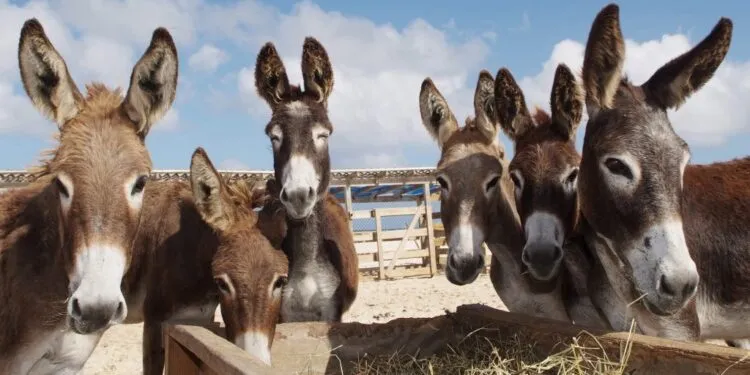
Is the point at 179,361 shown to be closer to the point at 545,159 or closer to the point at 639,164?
the point at 639,164

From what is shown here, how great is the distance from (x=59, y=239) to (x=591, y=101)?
3148 millimetres

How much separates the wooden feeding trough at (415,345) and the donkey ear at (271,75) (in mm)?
2171

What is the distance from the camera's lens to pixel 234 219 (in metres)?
4.11

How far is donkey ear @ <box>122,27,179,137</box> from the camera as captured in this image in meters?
3.51

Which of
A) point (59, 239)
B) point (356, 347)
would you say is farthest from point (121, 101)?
point (356, 347)

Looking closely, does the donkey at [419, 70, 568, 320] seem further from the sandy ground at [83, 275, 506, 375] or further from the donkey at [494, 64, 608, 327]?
the sandy ground at [83, 275, 506, 375]

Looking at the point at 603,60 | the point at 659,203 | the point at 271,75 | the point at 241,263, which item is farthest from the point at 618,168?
the point at 271,75

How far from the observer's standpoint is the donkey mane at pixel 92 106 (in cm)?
347

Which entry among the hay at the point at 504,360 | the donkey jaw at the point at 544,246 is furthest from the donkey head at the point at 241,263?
the donkey jaw at the point at 544,246

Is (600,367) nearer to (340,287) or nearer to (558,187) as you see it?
(558,187)

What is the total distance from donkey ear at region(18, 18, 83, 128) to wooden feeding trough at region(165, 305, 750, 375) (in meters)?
1.44

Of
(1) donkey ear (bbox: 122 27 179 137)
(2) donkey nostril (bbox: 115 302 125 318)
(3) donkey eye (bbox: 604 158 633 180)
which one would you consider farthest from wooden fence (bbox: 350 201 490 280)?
(2) donkey nostril (bbox: 115 302 125 318)

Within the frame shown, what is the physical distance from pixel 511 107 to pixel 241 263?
2.40 m

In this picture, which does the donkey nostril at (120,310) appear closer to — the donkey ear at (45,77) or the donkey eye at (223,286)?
the donkey eye at (223,286)
